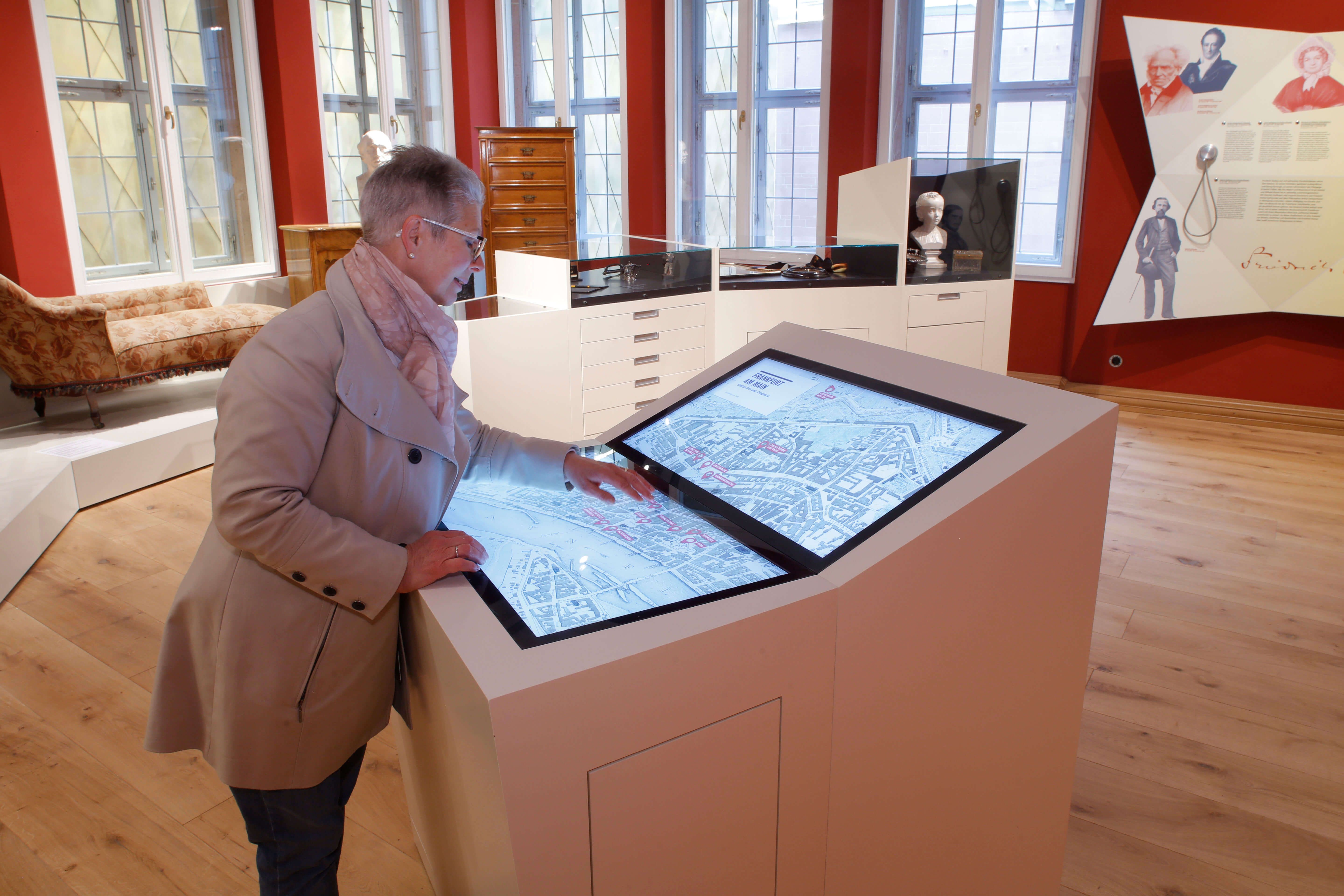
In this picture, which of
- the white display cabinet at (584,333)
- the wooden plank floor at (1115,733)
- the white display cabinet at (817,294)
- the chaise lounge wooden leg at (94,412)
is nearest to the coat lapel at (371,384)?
the wooden plank floor at (1115,733)

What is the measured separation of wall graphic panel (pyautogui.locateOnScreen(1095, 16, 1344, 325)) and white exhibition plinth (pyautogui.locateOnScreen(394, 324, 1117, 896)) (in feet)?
14.5

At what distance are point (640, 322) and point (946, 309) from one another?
169cm

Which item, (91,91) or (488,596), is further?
(91,91)

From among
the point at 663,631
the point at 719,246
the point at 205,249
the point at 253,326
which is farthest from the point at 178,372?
the point at 663,631

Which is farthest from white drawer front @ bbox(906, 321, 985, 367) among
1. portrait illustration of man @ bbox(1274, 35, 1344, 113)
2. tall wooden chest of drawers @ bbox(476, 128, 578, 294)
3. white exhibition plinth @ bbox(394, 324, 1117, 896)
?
white exhibition plinth @ bbox(394, 324, 1117, 896)

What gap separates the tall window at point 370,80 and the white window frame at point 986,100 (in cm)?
371

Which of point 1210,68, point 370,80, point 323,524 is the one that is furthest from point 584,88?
point 323,524

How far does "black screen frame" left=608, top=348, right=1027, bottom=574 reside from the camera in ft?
4.08

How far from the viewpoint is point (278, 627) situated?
3.95 feet

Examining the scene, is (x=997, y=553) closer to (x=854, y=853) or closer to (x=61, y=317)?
(x=854, y=853)

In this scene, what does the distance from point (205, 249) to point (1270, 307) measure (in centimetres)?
680

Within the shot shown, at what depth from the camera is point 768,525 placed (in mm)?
1338

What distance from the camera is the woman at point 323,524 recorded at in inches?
43.9

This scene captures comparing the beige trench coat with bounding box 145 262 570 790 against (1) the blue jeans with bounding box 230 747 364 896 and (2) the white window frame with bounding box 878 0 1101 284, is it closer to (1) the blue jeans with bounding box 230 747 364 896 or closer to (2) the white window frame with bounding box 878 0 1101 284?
(1) the blue jeans with bounding box 230 747 364 896
